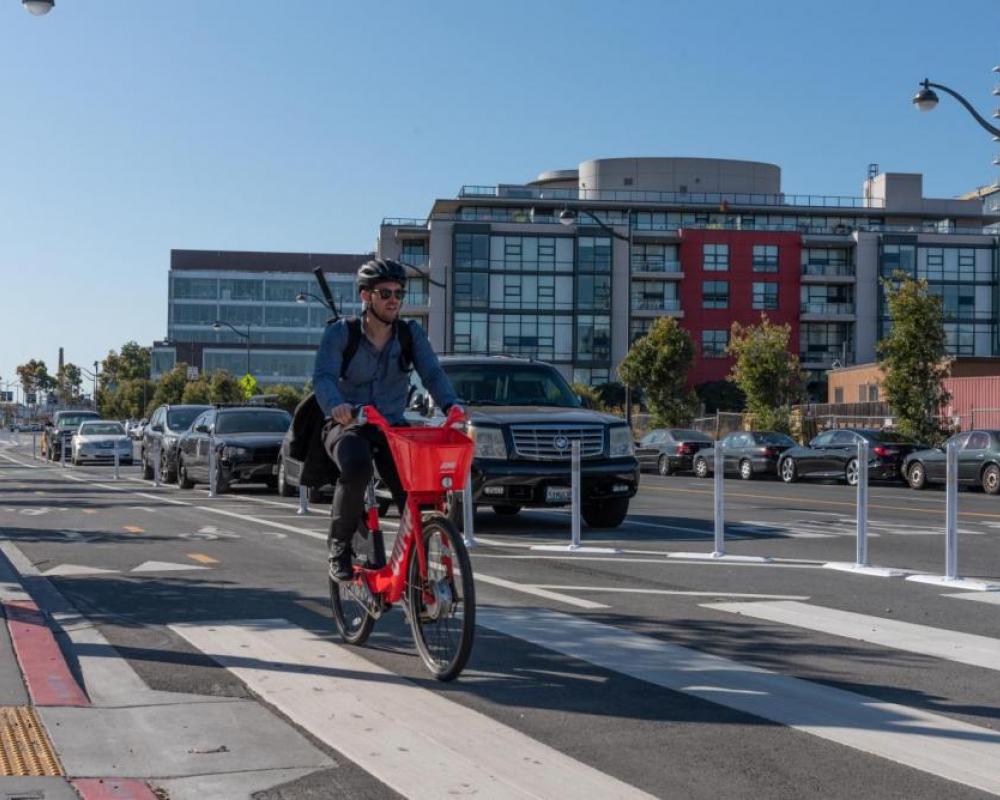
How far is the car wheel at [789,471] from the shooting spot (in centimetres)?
3434

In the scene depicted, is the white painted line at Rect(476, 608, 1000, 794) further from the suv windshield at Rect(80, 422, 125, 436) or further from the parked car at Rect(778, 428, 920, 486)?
the suv windshield at Rect(80, 422, 125, 436)

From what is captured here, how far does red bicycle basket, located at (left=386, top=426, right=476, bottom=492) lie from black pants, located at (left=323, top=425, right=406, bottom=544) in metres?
0.32

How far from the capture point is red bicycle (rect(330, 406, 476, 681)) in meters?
5.76

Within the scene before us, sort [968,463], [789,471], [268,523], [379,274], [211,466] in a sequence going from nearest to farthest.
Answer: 1. [379,274]
2. [268,523]
3. [211,466]
4. [968,463]
5. [789,471]

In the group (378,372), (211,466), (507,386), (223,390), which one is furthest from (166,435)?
(223,390)

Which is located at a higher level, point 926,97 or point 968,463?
point 926,97

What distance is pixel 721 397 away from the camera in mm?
83375

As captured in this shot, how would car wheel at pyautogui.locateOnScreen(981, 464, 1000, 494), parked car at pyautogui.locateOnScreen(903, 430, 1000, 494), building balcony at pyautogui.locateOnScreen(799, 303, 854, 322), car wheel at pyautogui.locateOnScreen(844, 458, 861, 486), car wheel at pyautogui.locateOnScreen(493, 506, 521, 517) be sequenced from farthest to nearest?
building balcony at pyautogui.locateOnScreen(799, 303, 854, 322), car wheel at pyautogui.locateOnScreen(844, 458, 861, 486), parked car at pyautogui.locateOnScreen(903, 430, 1000, 494), car wheel at pyautogui.locateOnScreen(981, 464, 1000, 494), car wheel at pyautogui.locateOnScreen(493, 506, 521, 517)

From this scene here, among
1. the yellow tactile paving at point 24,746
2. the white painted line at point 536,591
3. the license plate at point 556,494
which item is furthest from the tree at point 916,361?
the yellow tactile paving at point 24,746

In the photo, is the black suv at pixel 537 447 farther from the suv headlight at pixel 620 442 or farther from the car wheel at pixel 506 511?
the car wheel at pixel 506 511

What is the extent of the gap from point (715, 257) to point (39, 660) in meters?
84.2

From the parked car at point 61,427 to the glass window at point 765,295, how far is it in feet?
164

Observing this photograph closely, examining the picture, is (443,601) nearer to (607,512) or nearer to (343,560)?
(343,560)

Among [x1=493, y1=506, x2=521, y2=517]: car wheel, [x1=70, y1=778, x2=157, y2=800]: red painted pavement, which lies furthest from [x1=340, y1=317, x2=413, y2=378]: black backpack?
[x1=493, y1=506, x2=521, y2=517]: car wheel
